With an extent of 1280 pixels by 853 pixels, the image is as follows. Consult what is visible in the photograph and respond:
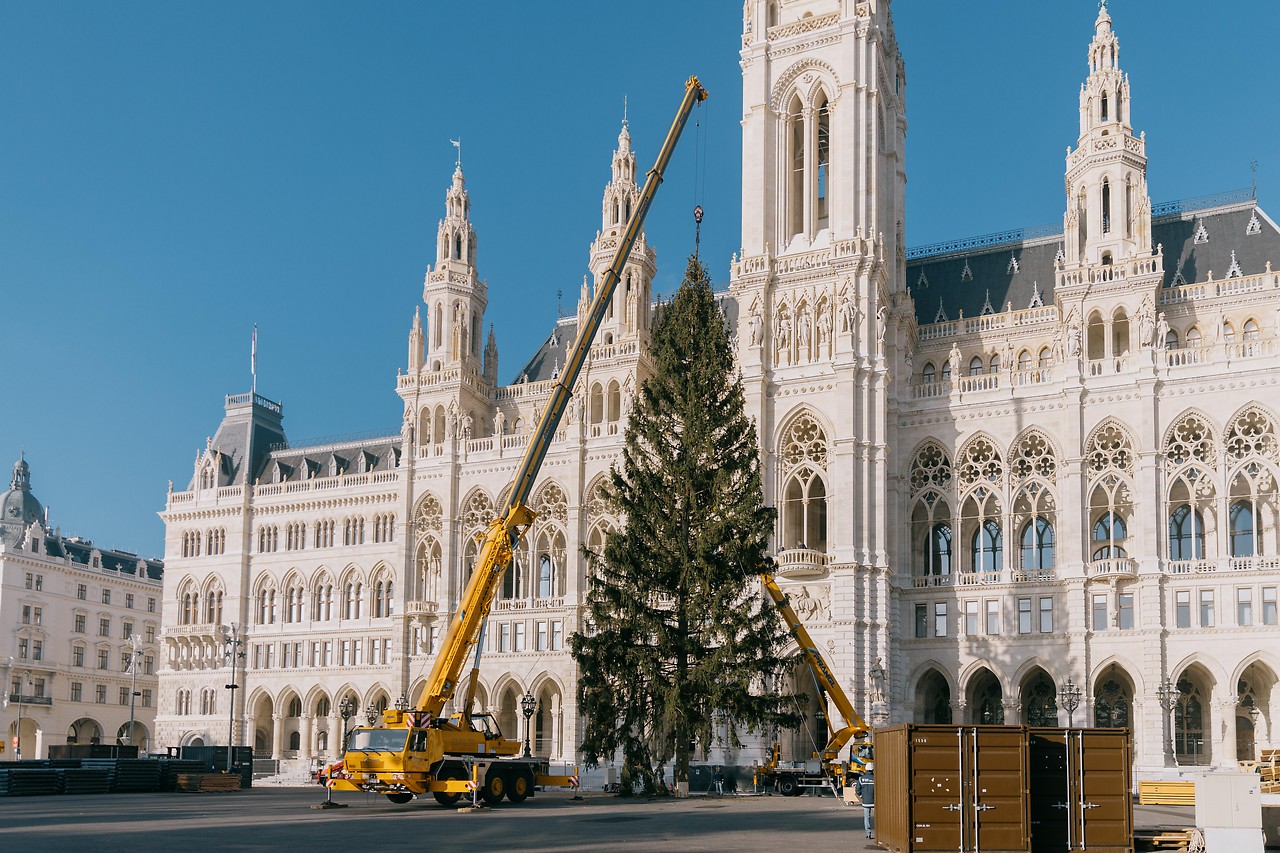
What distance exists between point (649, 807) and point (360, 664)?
44840mm

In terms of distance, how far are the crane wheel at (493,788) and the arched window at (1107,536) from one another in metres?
33.8

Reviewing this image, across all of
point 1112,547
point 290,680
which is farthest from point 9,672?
point 1112,547

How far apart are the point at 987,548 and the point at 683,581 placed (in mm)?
24935

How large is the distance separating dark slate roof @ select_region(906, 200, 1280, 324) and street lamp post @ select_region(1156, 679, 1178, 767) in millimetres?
21340

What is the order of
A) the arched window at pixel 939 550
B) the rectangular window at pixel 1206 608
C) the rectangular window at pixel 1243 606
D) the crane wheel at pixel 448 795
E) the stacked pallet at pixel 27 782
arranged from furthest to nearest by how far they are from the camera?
the arched window at pixel 939 550, the rectangular window at pixel 1206 608, the rectangular window at pixel 1243 606, the stacked pallet at pixel 27 782, the crane wheel at pixel 448 795

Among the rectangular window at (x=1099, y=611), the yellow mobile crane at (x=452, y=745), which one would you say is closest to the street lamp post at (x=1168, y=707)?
the rectangular window at (x=1099, y=611)

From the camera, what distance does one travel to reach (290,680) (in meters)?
84.6

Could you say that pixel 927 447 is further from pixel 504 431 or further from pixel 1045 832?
pixel 1045 832

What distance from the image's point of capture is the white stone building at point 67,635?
100m

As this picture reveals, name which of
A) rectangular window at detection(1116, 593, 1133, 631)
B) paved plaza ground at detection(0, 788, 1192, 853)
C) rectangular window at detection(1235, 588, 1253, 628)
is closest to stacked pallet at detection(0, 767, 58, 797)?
paved plaza ground at detection(0, 788, 1192, 853)

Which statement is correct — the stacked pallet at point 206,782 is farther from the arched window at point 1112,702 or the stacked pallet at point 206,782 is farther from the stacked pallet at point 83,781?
the arched window at point 1112,702

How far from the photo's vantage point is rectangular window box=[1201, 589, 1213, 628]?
2351 inches

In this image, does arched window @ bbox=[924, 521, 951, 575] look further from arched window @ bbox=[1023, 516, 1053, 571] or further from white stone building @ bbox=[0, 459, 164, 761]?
A: white stone building @ bbox=[0, 459, 164, 761]

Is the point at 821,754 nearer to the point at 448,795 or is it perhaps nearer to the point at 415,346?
the point at 448,795
